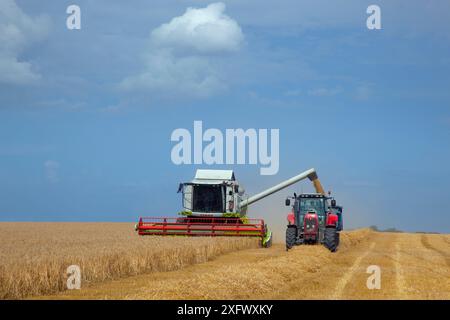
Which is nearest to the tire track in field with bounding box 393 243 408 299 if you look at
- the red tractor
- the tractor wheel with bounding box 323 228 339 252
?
the tractor wheel with bounding box 323 228 339 252

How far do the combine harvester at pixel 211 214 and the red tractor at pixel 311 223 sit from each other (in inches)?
120

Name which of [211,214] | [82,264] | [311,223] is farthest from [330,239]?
[82,264]

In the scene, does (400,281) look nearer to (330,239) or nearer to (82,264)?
(82,264)

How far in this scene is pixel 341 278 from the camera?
16156 mm

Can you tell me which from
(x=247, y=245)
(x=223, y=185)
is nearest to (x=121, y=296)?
(x=247, y=245)

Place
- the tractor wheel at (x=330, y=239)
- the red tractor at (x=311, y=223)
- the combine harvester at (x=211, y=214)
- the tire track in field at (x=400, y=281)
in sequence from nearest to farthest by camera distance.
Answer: the tire track in field at (x=400, y=281), the tractor wheel at (x=330, y=239), the red tractor at (x=311, y=223), the combine harvester at (x=211, y=214)

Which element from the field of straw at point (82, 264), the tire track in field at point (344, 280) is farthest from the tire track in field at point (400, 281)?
the field of straw at point (82, 264)

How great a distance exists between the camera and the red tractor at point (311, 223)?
84.2 feet

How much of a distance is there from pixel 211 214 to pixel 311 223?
6.73m

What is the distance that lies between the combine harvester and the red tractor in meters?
3.06

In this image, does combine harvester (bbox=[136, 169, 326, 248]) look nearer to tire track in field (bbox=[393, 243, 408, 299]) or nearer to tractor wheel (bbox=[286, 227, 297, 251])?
tractor wheel (bbox=[286, 227, 297, 251])

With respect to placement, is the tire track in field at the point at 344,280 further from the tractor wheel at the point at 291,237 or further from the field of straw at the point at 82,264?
the field of straw at the point at 82,264

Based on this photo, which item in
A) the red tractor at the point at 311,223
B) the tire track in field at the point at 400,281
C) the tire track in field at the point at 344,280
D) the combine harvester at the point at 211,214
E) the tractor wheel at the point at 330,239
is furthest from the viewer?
the combine harvester at the point at 211,214
